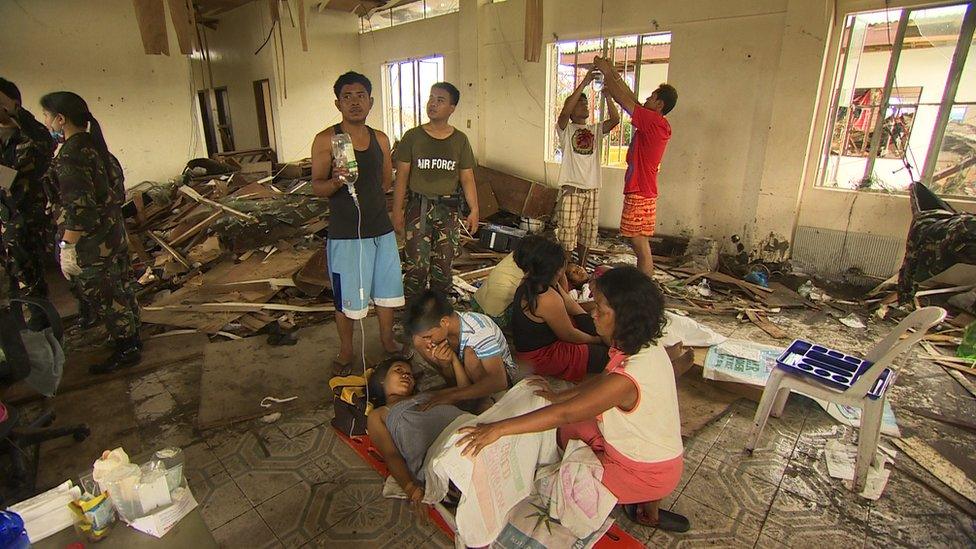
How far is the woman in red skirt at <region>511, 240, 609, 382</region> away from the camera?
2920 millimetres

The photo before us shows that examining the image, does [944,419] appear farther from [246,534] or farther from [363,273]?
[246,534]

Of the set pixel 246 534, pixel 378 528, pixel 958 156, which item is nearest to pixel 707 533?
pixel 378 528

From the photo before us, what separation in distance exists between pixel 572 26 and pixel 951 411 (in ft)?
20.5

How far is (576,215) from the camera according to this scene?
5.43 m

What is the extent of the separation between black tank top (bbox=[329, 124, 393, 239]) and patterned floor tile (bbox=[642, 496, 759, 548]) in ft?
7.79

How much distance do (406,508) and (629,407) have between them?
1.19 metres

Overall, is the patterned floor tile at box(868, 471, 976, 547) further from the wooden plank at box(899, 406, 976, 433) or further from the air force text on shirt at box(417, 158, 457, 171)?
the air force text on shirt at box(417, 158, 457, 171)

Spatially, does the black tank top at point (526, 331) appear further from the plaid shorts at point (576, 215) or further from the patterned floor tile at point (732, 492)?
the plaid shorts at point (576, 215)

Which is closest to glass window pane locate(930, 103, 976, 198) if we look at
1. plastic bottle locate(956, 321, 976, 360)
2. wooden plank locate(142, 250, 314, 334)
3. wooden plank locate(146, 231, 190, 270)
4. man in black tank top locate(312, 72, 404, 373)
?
plastic bottle locate(956, 321, 976, 360)

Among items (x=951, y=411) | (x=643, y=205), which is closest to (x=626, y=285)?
(x=951, y=411)

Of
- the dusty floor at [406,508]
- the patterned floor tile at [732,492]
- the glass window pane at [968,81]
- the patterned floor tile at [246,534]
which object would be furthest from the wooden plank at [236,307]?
the glass window pane at [968,81]

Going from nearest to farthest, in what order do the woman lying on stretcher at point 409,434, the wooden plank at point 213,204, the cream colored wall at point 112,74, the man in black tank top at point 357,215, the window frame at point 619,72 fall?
the woman lying on stretcher at point 409,434 → the man in black tank top at point 357,215 → the wooden plank at point 213,204 → the window frame at point 619,72 → the cream colored wall at point 112,74

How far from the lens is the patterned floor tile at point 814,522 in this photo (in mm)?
2207

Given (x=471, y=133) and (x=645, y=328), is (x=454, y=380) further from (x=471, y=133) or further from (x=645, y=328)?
(x=471, y=133)
